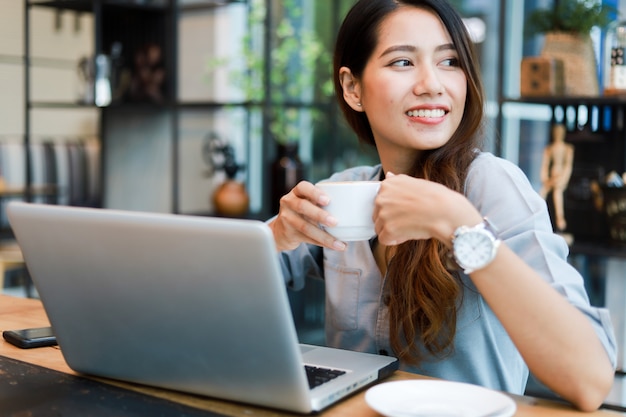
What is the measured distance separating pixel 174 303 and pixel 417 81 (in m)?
0.69

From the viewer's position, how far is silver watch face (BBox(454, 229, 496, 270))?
106 cm

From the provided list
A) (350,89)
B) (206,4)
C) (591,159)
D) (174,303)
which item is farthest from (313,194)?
(206,4)

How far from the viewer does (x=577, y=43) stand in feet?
9.58

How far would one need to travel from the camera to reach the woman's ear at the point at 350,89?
1620 millimetres

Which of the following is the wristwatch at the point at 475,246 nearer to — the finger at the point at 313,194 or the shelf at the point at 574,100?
the finger at the point at 313,194

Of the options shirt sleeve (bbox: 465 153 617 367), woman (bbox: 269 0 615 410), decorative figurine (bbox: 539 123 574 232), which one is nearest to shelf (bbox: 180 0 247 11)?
decorative figurine (bbox: 539 123 574 232)

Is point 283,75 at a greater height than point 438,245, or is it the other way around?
point 283,75

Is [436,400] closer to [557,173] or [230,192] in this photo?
[557,173]

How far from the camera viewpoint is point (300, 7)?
14.1 feet

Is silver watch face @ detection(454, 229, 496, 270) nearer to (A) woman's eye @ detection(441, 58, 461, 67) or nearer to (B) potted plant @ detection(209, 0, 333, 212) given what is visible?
(A) woman's eye @ detection(441, 58, 461, 67)

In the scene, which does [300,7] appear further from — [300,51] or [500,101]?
[500,101]

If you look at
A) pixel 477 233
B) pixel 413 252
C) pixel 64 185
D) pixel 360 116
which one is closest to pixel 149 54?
pixel 64 185

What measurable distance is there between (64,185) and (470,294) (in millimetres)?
4638

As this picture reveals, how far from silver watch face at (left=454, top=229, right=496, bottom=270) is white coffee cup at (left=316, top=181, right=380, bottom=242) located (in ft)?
0.40
